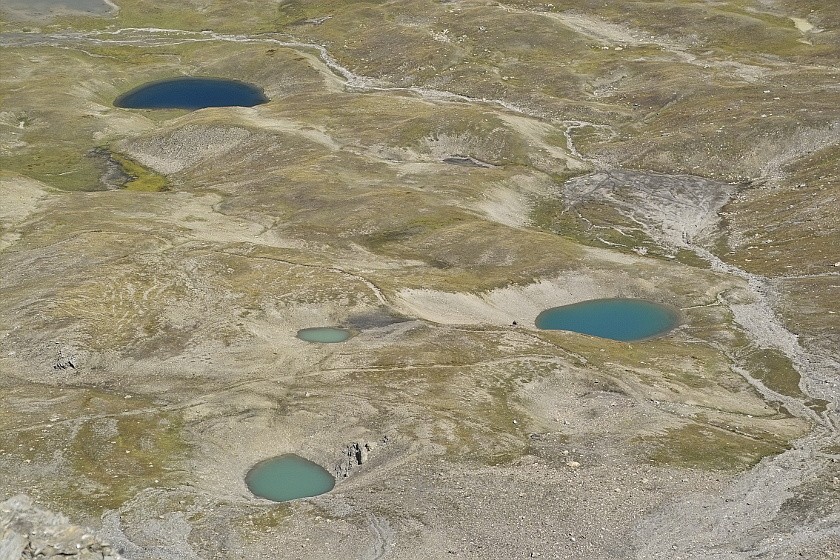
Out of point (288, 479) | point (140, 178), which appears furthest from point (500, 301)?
point (140, 178)

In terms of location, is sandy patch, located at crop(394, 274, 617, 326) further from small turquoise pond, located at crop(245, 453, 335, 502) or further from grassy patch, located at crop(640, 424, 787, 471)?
grassy patch, located at crop(640, 424, 787, 471)

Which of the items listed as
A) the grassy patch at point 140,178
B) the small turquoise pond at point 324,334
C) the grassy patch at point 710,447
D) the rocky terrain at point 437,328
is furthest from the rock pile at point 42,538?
the grassy patch at point 140,178

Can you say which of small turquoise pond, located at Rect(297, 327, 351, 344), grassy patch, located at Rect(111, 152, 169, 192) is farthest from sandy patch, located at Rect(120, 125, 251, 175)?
small turquoise pond, located at Rect(297, 327, 351, 344)

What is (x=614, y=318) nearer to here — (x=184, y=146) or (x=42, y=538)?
(x=42, y=538)

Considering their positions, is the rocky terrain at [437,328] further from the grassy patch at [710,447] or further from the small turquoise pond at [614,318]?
the small turquoise pond at [614,318]

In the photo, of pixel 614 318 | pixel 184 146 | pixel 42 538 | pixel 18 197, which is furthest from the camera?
pixel 184 146
